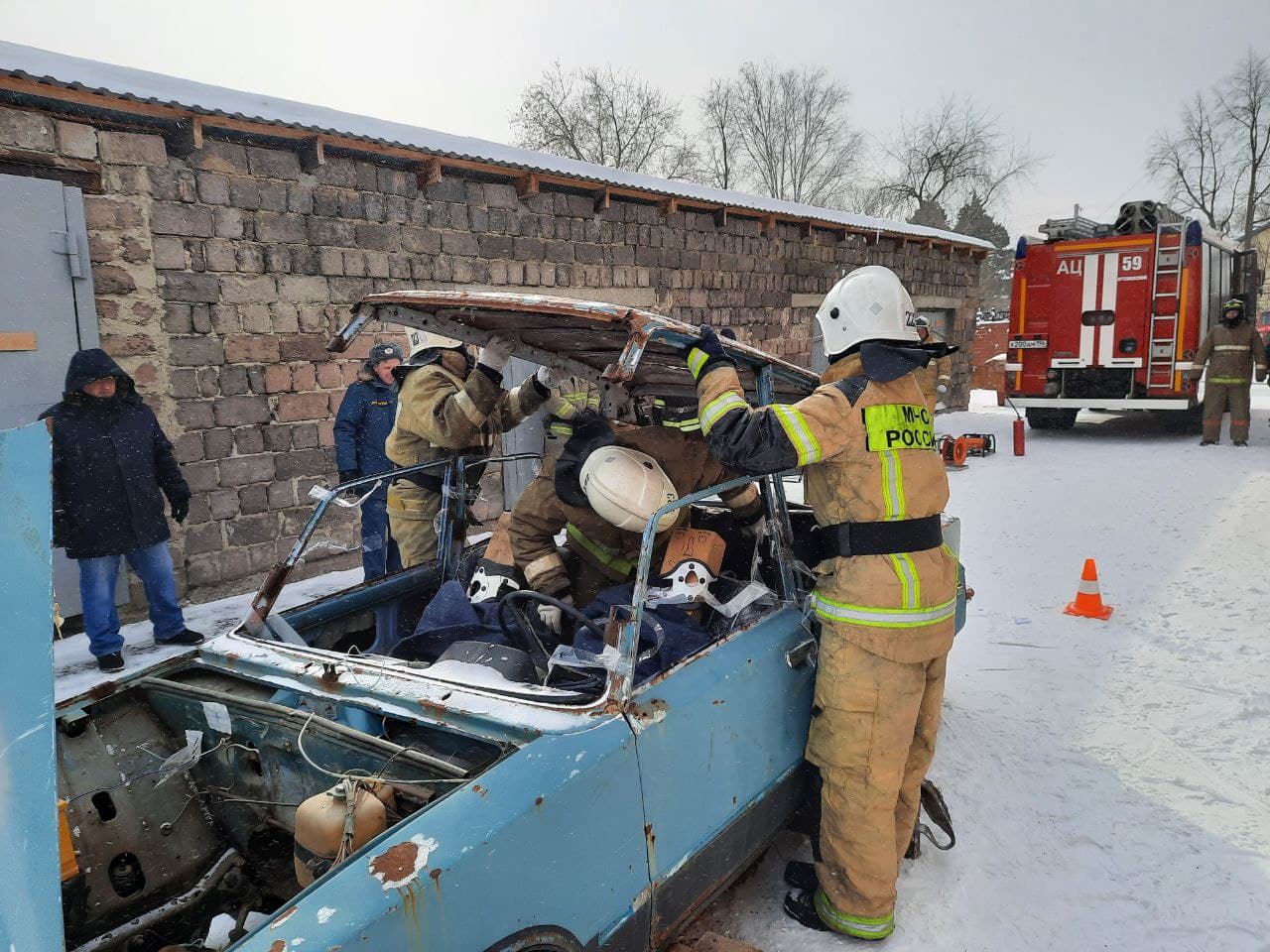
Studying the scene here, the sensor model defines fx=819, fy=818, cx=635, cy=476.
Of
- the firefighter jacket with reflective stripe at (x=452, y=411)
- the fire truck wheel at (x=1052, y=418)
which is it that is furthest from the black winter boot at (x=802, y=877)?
the fire truck wheel at (x=1052, y=418)

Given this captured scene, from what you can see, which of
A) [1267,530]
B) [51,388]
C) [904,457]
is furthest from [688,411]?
[1267,530]

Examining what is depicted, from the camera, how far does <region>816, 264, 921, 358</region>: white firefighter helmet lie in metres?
2.65

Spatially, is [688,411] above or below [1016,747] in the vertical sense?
above

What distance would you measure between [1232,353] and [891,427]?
10209 millimetres

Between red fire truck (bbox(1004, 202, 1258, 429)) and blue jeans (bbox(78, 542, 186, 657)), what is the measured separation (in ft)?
36.7

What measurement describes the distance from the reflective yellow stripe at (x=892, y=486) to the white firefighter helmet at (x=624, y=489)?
0.67m

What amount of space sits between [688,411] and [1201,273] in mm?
10697

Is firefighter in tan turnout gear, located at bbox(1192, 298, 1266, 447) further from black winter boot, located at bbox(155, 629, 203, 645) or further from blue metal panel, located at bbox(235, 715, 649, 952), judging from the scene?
black winter boot, located at bbox(155, 629, 203, 645)

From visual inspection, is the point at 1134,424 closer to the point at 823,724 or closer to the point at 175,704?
the point at 823,724

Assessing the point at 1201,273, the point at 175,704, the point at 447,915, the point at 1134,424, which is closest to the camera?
the point at 447,915

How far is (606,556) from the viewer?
10.2 ft

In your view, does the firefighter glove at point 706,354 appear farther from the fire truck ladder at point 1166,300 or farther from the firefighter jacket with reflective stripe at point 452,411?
the fire truck ladder at point 1166,300

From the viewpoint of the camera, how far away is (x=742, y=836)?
7.93 feet

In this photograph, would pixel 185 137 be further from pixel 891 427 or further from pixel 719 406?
pixel 891 427
